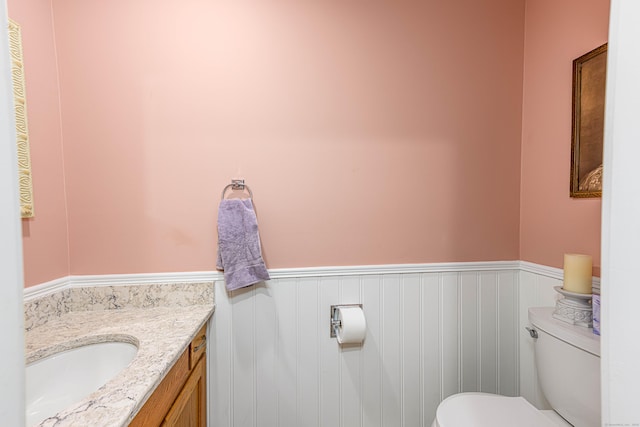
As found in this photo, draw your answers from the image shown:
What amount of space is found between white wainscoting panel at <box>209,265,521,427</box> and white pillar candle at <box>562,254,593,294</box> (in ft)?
1.26

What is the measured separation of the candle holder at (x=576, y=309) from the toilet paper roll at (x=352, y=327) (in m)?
0.79

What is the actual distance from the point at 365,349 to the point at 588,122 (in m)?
1.41

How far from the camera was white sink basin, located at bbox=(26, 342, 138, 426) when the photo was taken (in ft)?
2.60

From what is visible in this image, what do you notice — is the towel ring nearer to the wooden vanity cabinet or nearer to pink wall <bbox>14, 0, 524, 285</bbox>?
pink wall <bbox>14, 0, 524, 285</bbox>

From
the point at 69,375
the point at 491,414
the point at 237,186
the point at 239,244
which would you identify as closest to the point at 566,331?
the point at 491,414

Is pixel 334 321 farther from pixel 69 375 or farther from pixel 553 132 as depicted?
pixel 553 132

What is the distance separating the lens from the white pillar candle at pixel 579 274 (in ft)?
3.23

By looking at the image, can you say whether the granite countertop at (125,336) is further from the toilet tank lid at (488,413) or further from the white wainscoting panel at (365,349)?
the toilet tank lid at (488,413)

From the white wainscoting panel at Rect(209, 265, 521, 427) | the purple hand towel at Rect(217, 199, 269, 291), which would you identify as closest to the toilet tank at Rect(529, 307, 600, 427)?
the white wainscoting panel at Rect(209, 265, 521, 427)

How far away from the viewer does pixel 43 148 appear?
1062mm

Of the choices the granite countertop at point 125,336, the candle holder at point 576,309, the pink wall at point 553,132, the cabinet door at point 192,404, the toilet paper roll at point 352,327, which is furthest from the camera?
the toilet paper roll at point 352,327

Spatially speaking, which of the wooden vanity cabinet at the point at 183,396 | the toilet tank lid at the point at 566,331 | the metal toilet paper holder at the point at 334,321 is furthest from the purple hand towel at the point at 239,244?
the toilet tank lid at the point at 566,331

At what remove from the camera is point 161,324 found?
1028mm

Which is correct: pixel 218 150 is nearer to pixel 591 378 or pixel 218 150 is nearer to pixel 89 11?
pixel 89 11
